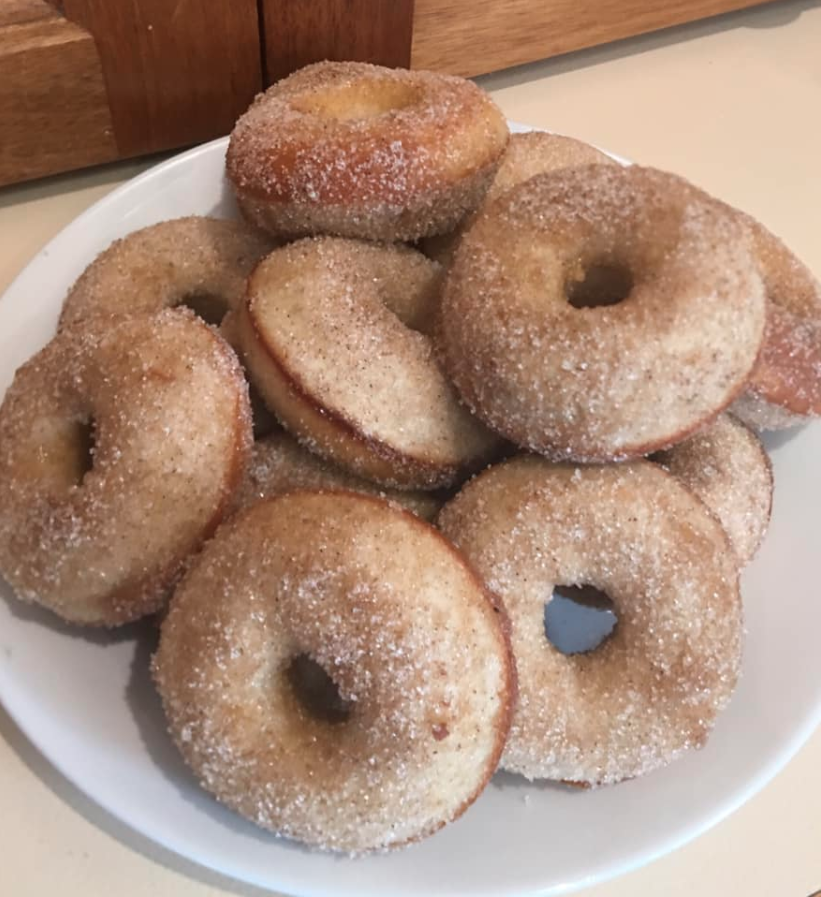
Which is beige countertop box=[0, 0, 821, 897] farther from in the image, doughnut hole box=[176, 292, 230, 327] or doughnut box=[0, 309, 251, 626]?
doughnut hole box=[176, 292, 230, 327]

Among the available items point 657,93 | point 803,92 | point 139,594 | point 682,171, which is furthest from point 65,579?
point 803,92

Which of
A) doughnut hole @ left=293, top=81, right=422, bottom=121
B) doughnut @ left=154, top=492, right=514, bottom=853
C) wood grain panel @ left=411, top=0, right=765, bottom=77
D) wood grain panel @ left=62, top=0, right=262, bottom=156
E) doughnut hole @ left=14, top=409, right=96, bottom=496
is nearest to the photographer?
doughnut @ left=154, top=492, right=514, bottom=853

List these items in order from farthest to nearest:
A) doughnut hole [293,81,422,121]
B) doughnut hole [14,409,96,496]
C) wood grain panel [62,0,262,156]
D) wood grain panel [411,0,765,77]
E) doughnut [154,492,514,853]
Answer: wood grain panel [411,0,765,77] < wood grain panel [62,0,262,156] < doughnut hole [293,81,422,121] < doughnut hole [14,409,96,496] < doughnut [154,492,514,853]

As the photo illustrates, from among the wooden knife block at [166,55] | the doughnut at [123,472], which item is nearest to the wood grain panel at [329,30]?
the wooden knife block at [166,55]

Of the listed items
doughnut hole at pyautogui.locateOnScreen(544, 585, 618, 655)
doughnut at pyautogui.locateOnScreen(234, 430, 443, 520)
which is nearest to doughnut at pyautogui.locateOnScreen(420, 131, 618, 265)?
doughnut at pyautogui.locateOnScreen(234, 430, 443, 520)

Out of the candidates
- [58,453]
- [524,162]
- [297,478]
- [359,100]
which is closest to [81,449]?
[58,453]

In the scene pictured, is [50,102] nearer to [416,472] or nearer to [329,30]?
[329,30]
